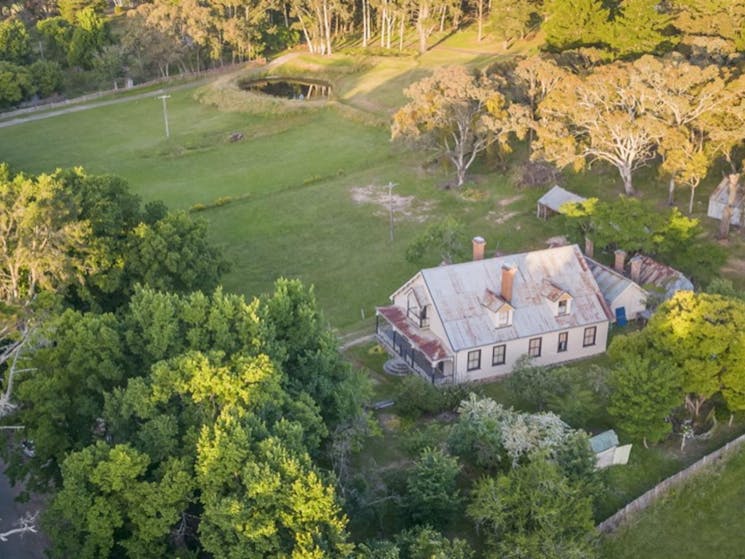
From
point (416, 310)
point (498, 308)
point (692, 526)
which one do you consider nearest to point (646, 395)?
point (692, 526)

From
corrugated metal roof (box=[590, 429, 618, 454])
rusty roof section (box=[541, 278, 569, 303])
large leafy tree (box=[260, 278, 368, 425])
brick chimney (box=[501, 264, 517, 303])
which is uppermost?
large leafy tree (box=[260, 278, 368, 425])

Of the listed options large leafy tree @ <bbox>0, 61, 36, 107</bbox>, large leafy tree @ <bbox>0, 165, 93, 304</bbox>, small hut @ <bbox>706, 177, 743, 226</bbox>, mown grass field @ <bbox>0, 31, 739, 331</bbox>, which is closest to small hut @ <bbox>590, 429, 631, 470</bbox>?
mown grass field @ <bbox>0, 31, 739, 331</bbox>

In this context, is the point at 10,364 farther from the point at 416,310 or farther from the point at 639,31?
the point at 639,31

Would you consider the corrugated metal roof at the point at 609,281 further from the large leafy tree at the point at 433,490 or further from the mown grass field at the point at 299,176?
the large leafy tree at the point at 433,490

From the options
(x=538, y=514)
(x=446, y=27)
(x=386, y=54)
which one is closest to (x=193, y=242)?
(x=538, y=514)

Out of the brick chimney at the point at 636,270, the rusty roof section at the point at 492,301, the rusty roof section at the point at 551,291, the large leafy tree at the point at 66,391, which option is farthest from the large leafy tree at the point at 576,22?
the large leafy tree at the point at 66,391

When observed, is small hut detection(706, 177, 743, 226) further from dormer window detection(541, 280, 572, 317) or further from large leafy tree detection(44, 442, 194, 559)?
large leafy tree detection(44, 442, 194, 559)
